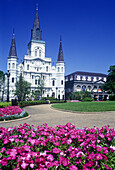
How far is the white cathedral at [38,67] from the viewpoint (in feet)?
208

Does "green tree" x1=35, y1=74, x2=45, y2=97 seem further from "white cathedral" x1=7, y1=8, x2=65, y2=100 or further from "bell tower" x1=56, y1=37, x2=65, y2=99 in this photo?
"bell tower" x1=56, y1=37, x2=65, y2=99

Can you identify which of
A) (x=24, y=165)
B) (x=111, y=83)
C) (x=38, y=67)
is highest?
(x=38, y=67)

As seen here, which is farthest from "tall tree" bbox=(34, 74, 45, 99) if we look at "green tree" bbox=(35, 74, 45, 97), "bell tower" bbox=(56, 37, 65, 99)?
"bell tower" bbox=(56, 37, 65, 99)

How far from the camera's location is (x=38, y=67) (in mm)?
66375

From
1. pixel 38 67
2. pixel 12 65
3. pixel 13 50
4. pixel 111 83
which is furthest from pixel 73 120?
pixel 13 50

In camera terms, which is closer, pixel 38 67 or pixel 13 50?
pixel 13 50

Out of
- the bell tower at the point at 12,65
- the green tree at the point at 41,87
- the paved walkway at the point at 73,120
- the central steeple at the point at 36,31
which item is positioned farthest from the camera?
the central steeple at the point at 36,31

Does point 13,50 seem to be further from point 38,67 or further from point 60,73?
point 60,73

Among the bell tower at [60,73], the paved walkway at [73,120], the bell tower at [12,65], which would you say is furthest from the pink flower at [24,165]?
the bell tower at [60,73]

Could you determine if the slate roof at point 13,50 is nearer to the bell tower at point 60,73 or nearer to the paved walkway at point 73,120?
the bell tower at point 60,73

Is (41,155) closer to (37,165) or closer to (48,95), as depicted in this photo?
(37,165)

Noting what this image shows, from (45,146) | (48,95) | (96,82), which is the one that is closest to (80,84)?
(96,82)

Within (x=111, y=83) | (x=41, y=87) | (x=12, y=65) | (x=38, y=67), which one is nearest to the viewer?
(x=111, y=83)

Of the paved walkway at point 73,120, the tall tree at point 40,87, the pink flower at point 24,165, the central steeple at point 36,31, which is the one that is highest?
the central steeple at point 36,31
